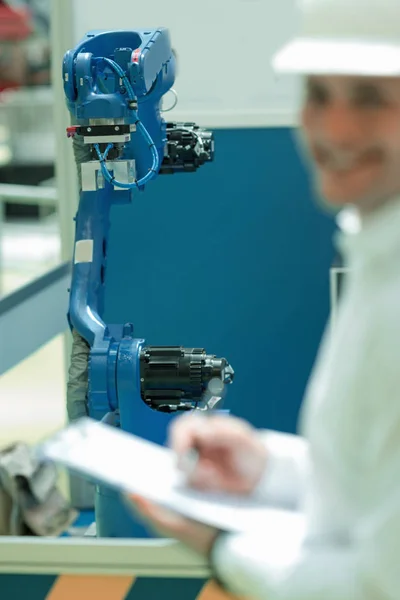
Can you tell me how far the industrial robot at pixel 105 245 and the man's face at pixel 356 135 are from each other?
168 cm

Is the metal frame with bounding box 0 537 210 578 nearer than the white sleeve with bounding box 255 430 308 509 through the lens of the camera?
No

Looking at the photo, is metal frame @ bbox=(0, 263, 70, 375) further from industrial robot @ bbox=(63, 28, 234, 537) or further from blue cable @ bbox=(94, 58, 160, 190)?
blue cable @ bbox=(94, 58, 160, 190)

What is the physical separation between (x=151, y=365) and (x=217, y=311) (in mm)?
1369

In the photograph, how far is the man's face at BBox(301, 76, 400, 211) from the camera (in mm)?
1190

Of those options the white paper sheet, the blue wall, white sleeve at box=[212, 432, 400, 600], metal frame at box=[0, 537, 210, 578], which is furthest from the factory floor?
white sleeve at box=[212, 432, 400, 600]

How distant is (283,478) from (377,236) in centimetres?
38

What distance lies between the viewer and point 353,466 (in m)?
1.22

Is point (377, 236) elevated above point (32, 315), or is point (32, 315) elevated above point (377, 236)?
point (377, 236)

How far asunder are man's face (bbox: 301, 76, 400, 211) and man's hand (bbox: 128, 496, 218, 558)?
0.42 metres

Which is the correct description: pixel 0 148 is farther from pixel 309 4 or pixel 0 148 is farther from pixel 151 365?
pixel 309 4

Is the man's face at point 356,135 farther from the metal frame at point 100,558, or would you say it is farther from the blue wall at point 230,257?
the blue wall at point 230,257

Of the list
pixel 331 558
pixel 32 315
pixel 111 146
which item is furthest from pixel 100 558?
pixel 32 315

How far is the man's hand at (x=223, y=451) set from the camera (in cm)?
138

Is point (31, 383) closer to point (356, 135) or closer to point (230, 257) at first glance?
point (230, 257)
